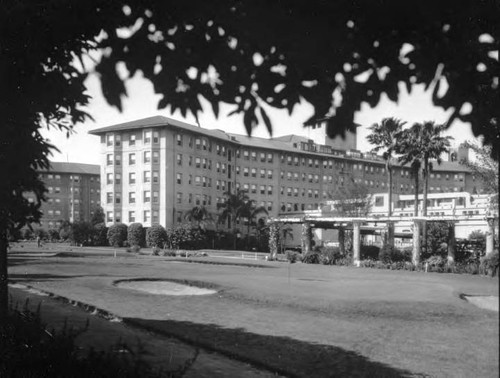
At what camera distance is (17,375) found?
5480 mm

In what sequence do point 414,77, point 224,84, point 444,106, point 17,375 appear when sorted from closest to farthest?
point 444,106 < point 414,77 < point 224,84 < point 17,375

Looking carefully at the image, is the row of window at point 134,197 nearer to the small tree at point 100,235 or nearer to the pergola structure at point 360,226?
the small tree at point 100,235

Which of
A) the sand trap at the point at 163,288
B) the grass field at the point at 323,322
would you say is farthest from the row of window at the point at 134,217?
the sand trap at the point at 163,288

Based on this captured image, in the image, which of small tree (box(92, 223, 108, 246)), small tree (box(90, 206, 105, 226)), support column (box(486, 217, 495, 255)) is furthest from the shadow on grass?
small tree (box(92, 223, 108, 246))

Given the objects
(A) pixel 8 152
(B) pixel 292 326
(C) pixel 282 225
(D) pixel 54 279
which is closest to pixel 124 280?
(D) pixel 54 279

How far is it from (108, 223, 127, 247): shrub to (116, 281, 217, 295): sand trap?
38343mm

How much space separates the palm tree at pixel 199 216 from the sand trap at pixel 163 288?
36.1m

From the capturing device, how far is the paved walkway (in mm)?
8539

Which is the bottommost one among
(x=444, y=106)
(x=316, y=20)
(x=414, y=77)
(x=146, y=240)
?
(x=146, y=240)

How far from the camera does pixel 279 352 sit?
10328mm

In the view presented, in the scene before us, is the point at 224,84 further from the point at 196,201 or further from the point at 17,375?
the point at 196,201

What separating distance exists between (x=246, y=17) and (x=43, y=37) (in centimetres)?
290

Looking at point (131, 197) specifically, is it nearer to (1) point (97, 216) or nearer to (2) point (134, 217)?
(2) point (134, 217)

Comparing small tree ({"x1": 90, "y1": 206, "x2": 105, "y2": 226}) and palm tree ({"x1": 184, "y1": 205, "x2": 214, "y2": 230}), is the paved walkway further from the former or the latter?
palm tree ({"x1": 184, "y1": 205, "x2": 214, "y2": 230})
